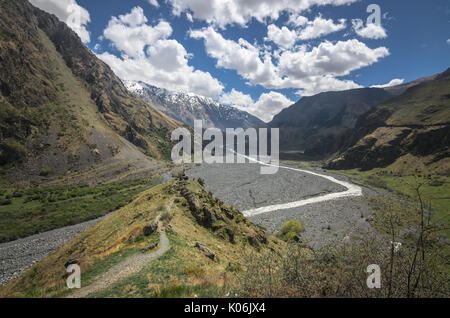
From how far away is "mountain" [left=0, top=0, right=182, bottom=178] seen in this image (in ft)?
201

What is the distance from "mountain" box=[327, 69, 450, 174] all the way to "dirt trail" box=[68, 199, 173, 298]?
90571 millimetres

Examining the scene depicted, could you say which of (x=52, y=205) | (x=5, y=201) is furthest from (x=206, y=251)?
(x=5, y=201)

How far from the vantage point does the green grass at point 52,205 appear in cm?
3173

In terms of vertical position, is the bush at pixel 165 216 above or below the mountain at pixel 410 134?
below

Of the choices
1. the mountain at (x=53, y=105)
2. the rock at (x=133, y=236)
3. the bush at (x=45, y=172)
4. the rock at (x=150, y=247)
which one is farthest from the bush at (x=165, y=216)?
the mountain at (x=53, y=105)

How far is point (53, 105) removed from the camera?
81812mm

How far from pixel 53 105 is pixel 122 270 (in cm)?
9749

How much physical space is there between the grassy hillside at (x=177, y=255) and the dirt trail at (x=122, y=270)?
1.21 ft

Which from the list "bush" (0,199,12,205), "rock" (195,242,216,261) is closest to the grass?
"rock" (195,242,216,261)

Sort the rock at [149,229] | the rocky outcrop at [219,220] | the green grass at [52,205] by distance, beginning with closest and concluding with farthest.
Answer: the rock at [149,229]
the rocky outcrop at [219,220]
the green grass at [52,205]

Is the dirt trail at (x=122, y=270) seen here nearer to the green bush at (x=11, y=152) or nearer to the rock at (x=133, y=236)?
the rock at (x=133, y=236)

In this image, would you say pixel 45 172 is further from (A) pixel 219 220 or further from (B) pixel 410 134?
(B) pixel 410 134

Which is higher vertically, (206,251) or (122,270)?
(122,270)

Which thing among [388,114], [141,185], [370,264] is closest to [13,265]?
[370,264]
